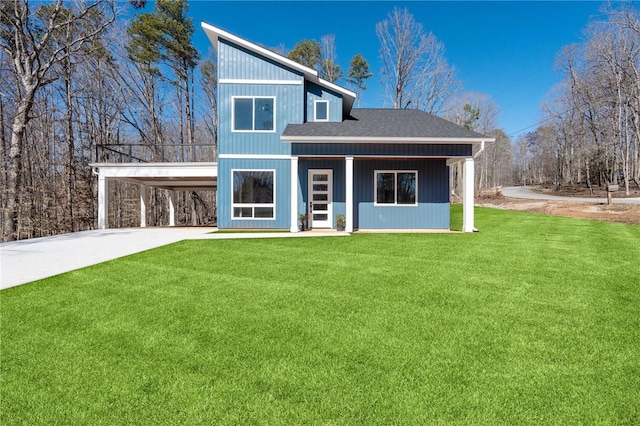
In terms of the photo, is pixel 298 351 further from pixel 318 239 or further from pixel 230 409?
pixel 318 239

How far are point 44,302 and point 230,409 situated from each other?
3538mm

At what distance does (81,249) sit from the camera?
7.40m

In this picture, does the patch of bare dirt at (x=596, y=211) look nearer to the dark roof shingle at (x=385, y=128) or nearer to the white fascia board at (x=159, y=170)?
the dark roof shingle at (x=385, y=128)

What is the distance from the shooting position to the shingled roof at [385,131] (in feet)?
33.0

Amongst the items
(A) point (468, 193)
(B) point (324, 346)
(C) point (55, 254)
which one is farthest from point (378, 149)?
(C) point (55, 254)

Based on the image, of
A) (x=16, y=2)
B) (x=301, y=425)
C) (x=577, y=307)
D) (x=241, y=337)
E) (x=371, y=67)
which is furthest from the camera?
(x=371, y=67)

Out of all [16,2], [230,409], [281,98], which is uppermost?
[16,2]

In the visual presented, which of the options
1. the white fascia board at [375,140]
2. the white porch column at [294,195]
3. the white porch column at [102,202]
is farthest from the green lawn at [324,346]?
the white porch column at [102,202]

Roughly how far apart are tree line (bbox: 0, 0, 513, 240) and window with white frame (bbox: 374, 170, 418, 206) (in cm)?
766

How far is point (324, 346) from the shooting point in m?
2.73

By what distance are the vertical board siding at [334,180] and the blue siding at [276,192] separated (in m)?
0.51

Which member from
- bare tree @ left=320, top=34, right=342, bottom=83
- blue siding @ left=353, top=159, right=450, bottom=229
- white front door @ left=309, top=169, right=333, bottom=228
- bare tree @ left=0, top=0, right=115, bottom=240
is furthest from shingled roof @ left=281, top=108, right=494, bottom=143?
bare tree @ left=320, top=34, right=342, bottom=83

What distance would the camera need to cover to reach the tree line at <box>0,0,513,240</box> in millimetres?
12523

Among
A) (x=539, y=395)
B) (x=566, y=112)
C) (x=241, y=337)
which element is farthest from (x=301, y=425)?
(x=566, y=112)
